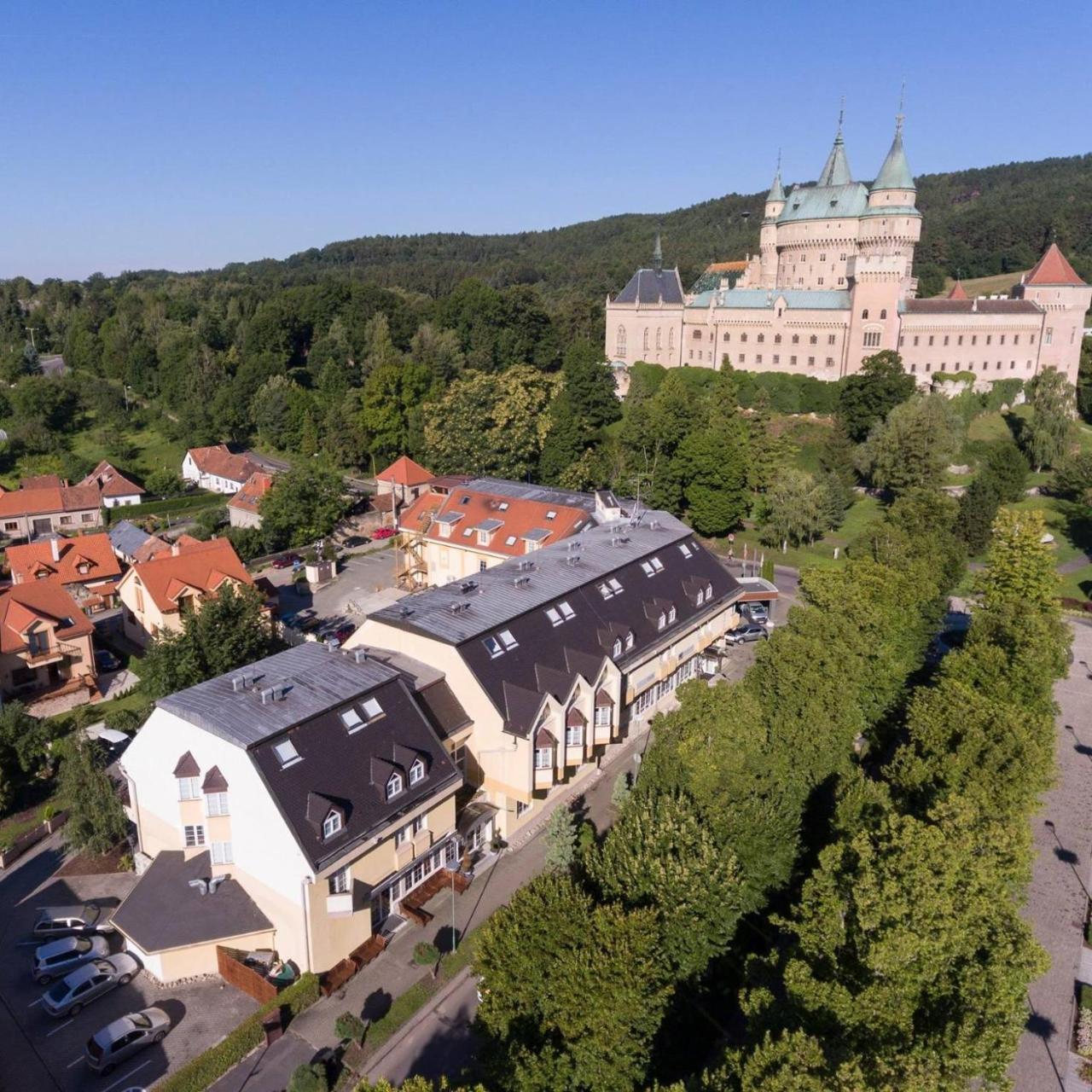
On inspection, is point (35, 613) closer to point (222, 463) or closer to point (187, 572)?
point (187, 572)

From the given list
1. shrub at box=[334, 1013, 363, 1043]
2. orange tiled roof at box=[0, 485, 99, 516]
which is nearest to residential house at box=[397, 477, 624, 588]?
shrub at box=[334, 1013, 363, 1043]

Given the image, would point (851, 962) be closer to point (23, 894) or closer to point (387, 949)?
point (387, 949)

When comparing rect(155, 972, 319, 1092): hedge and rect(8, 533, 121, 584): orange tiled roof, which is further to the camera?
rect(8, 533, 121, 584): orange tiled roof

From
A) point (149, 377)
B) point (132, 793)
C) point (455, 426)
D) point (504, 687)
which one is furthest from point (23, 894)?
point (149, 377)

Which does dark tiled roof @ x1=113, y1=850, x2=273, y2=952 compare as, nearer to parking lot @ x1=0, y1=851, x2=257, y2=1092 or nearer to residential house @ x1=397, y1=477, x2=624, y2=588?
parking lot @ x1=0, y1=851, x2=257, y2=1092

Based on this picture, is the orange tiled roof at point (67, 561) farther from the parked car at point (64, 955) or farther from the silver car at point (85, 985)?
the silver car at point (85, 985)

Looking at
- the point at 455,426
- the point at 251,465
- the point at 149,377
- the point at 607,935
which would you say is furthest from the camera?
→ the point at 149,377

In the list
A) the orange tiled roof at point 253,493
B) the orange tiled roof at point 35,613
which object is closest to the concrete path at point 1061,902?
the orange tiled roof at point 35,613

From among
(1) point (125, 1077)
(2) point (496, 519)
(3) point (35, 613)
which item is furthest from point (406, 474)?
(1) point (125, 1077)
